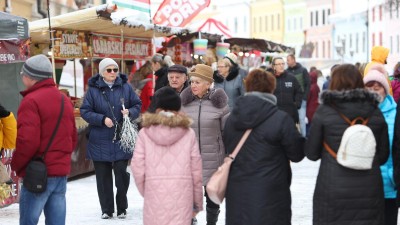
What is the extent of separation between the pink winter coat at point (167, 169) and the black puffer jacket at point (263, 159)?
1.09 feet

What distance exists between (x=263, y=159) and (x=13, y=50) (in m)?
5.00

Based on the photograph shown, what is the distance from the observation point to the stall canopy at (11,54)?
11023 mm

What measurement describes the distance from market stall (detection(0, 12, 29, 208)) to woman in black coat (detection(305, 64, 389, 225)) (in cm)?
511

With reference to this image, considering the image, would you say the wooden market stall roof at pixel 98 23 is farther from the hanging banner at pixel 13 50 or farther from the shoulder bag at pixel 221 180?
the shoulder bag at pixel 221 180

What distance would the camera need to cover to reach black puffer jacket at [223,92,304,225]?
700cm

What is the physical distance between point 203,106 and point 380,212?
98.0 inches

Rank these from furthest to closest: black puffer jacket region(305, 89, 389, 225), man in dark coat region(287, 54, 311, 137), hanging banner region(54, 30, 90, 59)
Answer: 1. man in dark coat region(287, 54, 311, 137)
2. hanging banner region(54, 30, 90, 59)
3. black puffer jacket region(305, 89, 389, 225)

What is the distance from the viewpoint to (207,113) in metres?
8.91

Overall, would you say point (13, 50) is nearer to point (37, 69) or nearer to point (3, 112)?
point (3, 112)

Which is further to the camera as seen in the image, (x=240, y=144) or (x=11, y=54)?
(x=11, y=54)

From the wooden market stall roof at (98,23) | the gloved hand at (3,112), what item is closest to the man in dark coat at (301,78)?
the wooden market stall roof at (98,23)

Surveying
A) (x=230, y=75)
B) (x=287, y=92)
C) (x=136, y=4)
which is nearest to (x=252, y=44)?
(x=287, y=92)

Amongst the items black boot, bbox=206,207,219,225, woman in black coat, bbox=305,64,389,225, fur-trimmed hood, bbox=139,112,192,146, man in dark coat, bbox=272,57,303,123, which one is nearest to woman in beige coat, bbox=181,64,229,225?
black boot, bbox=206,207,219,225

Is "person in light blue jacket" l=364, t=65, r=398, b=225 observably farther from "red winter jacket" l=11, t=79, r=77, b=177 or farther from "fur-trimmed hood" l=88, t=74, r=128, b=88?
"fur-trimmed hood" l=88, t=74, r=128, b=88
